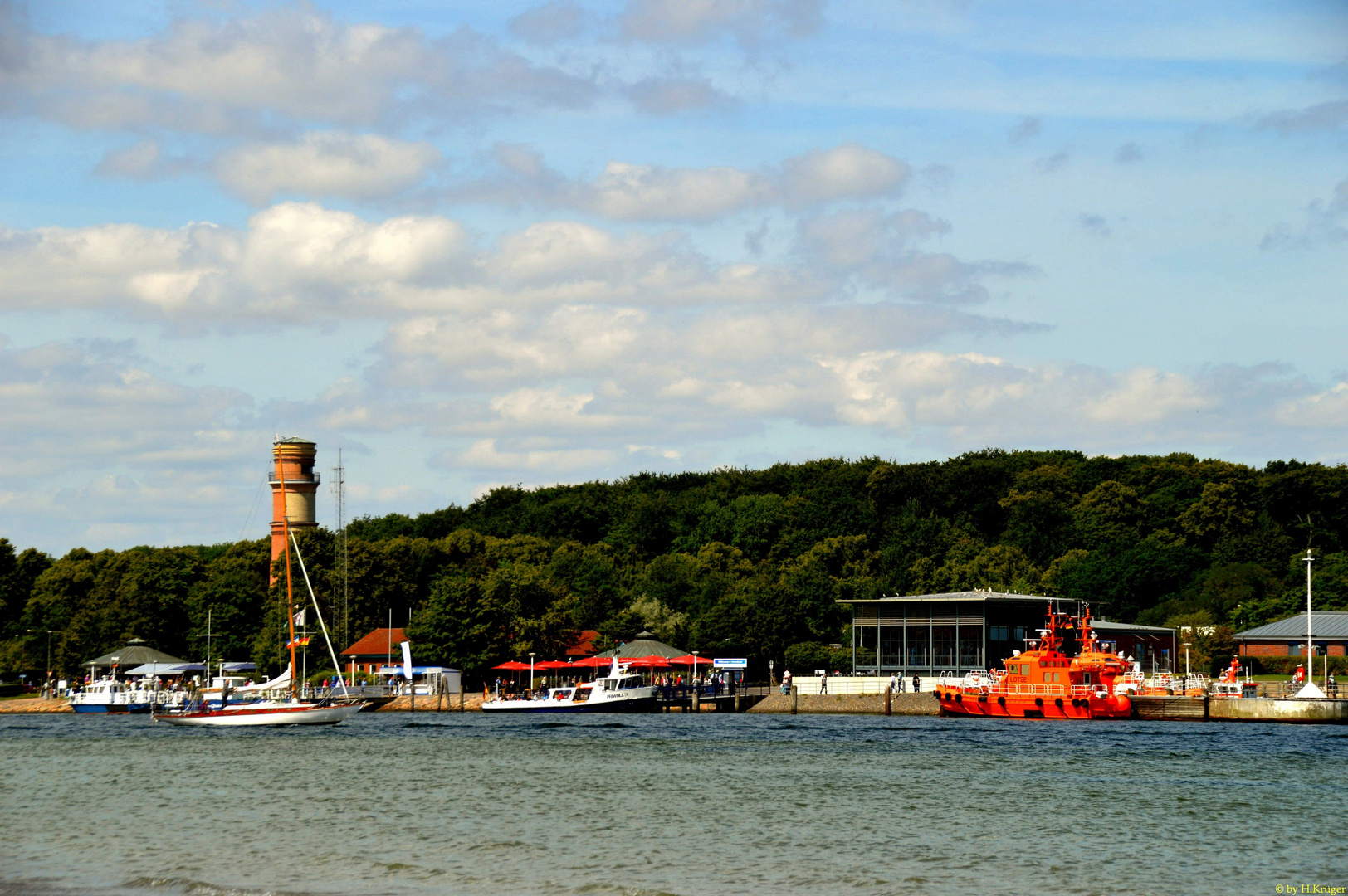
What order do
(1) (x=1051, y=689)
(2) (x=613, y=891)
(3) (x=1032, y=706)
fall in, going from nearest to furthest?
(2) (x=613, y=891)
(1) (x=1051, y=689)
(3) (x=1032, y=706)

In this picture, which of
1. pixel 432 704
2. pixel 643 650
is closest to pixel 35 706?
pixel 432 704

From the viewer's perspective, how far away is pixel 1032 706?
8669 centimetres

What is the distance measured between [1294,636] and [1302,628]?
0.74 meters

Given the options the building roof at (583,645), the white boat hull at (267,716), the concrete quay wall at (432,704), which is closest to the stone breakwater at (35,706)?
the concrete quay wall at (432,704)

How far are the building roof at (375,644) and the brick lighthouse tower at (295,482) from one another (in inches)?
651

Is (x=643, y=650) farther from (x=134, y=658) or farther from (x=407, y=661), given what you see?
(x=134, y=658)

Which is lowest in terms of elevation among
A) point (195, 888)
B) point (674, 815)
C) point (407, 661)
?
point (674, 815)

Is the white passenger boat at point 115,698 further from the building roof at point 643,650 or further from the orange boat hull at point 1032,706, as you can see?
the orange boat hull at point 1032,706

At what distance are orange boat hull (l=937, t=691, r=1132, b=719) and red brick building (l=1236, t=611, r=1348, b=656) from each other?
74.7ft

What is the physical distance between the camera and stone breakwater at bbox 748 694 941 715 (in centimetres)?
9325

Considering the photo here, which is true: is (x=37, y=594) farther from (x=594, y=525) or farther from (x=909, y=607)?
(x=909, y=607)

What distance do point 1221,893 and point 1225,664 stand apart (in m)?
80.7

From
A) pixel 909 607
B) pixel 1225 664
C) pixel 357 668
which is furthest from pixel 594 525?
pixel 1225 664

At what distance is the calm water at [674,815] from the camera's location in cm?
2950
